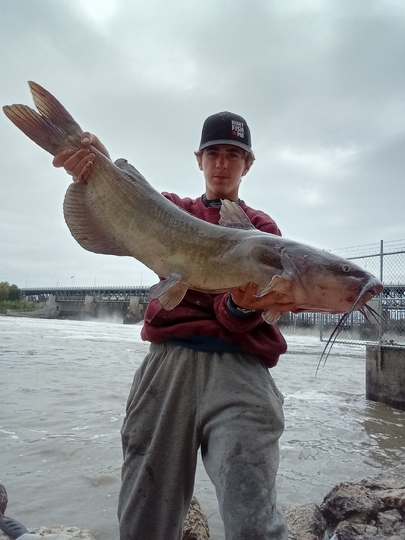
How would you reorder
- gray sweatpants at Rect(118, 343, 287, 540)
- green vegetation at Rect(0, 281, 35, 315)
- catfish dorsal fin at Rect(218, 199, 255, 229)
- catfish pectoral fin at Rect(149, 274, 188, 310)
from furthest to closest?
green vegetation at Rect(0, 281, 35, 315), catfish dorsal fin at Rect(218, 199, 255, 229), catfish pectoral fin at Rect(149, 274, 188, 310), gray sweatpants at Rect(118, 343, 287, 540)

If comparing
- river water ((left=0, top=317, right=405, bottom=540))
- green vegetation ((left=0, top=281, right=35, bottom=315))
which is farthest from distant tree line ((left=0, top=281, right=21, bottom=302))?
river water ((left=0, top=317, right=405, bottom=540))

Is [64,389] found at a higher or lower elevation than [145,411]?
lower

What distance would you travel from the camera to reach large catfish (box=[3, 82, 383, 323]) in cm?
205

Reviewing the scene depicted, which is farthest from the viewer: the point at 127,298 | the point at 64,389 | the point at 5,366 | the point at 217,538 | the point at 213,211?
the point at 127,298

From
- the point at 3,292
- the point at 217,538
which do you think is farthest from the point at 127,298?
the point at 217,538

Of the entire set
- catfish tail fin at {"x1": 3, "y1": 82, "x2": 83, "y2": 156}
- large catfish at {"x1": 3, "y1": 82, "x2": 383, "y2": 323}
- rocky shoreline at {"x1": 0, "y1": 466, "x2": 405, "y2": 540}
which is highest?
catfish tail fin at {"x1": 3, "y1": 82, "x2": 83, "y2": 156}

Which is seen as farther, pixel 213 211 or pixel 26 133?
pixel 213 211

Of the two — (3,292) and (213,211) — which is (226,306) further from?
(3,292)

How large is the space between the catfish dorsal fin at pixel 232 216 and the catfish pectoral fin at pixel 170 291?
0.43 metres

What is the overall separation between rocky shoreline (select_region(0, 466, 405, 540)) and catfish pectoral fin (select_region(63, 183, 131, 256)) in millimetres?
1745

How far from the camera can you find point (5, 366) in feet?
31.7

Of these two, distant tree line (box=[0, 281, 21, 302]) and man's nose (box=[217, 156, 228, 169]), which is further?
distant tree line (box=[0, 281, 21, 302])

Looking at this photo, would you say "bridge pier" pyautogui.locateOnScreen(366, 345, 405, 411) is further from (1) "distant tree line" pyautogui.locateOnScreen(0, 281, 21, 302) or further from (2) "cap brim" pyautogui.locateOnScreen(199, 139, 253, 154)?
(1) "distant tree line" pyautogui.locateOnScreen(0, 281, 21, 302)

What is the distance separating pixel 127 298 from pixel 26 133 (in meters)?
69.1
